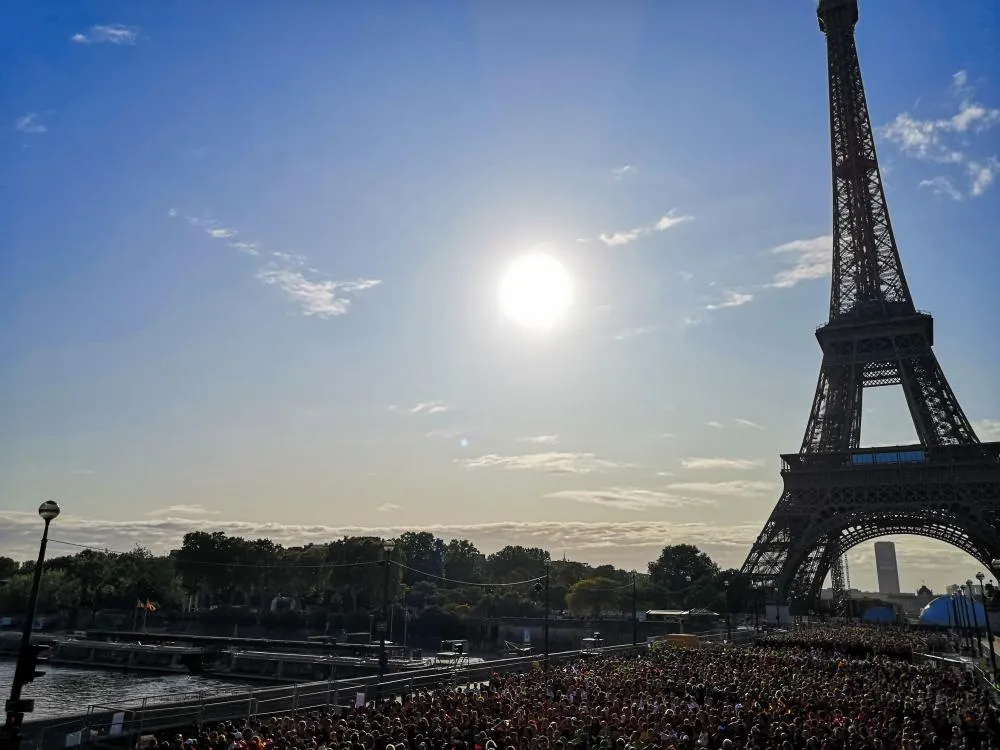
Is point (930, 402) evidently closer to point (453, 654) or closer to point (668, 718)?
point (453, 654)

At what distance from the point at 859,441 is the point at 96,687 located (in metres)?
77.2

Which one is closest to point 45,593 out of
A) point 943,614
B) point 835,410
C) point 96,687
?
point 96,687

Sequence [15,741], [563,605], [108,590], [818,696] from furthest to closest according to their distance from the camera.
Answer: [563,605] < [108,590] < [818,696] < [15,741]

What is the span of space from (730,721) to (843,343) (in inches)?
2724

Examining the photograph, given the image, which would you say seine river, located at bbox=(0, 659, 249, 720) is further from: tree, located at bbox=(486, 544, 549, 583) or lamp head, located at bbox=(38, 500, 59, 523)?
tree, located at bbox=(486, 544, 549, 583)

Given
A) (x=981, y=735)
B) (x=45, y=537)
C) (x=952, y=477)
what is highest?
(x=952, y=477)

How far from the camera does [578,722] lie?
1606 cm

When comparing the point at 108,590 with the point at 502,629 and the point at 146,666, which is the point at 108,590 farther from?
the point at 502,629

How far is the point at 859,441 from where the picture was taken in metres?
77.4

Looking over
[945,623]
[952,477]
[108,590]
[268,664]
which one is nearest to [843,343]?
[952,477]

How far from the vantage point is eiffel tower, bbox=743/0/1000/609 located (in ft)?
224

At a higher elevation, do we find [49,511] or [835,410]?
[835,410]

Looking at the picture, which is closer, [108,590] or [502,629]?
[502,629]

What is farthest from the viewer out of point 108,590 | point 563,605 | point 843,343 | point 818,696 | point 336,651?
point 563,605
